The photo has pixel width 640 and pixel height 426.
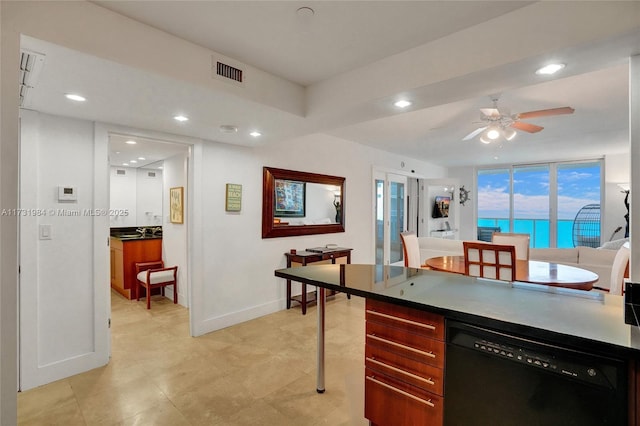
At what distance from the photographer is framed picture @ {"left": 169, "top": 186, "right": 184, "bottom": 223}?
4363mm

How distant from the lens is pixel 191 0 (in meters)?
1.56

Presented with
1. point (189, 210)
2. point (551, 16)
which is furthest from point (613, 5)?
point (189, 210)

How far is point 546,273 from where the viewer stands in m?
3.00

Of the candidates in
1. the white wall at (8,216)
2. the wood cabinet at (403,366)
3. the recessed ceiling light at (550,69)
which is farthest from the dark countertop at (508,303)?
the white wall at (8,216)

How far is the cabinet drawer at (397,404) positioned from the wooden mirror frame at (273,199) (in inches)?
102

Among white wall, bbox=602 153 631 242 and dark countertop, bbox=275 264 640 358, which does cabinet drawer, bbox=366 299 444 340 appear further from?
white wall, bbox=602 153 631 242

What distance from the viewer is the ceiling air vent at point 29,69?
1.59 metres

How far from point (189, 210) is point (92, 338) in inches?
57.2

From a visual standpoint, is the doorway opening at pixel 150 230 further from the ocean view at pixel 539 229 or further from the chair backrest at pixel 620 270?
the ocean view at pixel 539 229

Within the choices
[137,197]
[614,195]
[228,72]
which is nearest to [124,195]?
[137,197]

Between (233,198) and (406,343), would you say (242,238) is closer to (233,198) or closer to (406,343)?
(233,198)

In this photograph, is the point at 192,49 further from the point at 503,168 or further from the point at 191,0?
the point at 503,168

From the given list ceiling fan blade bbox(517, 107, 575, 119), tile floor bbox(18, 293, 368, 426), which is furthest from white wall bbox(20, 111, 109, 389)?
ceiling fan blade bbox(517, 107, 575, 119)

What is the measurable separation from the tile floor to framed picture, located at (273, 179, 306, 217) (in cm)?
148
